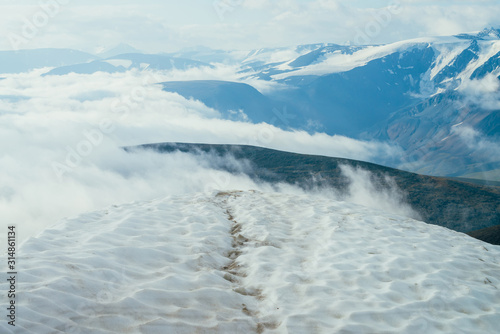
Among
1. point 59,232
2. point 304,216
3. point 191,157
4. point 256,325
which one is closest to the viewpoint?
point 256,325

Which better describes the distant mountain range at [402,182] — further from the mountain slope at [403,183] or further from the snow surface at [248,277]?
the snow surface at [248,277]

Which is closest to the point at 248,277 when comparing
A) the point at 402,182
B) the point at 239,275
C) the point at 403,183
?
the point at 239,275

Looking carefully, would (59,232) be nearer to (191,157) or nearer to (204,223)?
(204,223)

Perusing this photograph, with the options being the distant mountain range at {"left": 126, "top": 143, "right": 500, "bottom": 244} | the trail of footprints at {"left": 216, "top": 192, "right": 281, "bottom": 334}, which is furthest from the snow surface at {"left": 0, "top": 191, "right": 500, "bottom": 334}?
the distant mountain range at {"left": 126, "top": 143, "right": 500, "bottom": 244}

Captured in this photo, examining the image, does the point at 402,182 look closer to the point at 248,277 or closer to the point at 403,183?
the point at 403,183

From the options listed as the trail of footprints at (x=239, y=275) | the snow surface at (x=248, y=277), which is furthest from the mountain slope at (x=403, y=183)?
the trail of footprints at (x=239, y=275)

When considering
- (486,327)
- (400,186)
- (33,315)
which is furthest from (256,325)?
(400,186)
